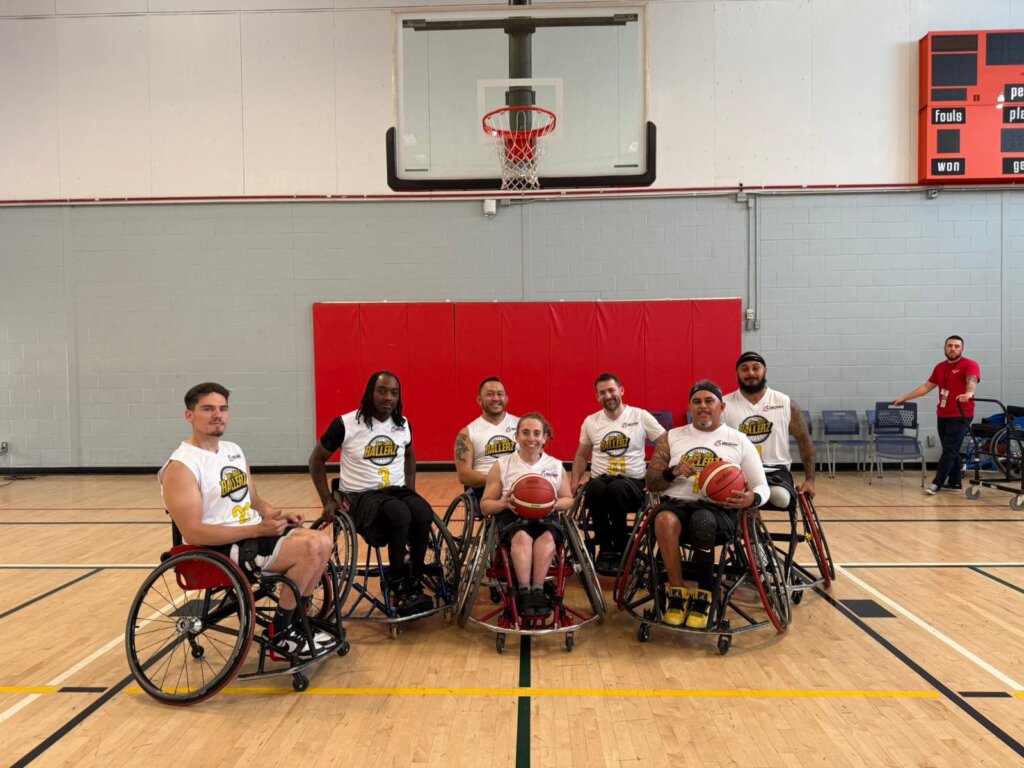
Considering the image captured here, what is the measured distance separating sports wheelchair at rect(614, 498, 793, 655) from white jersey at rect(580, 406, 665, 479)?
63 cm

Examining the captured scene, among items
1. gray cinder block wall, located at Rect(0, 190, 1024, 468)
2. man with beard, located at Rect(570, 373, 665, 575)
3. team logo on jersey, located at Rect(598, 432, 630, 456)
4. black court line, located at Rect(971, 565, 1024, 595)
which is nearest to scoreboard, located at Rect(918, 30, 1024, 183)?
gray cinder block wall, located at Rect(0, 190, 1024, 468)

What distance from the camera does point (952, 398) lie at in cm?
670

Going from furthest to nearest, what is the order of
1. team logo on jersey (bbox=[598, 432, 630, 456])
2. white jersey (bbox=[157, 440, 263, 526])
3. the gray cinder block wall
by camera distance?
1. the gray cinder block wall
2. team logo on jersey (bbox=[598, 432, 630, 456])
3. white jersey (bbox=[157, 440, 263, 526])

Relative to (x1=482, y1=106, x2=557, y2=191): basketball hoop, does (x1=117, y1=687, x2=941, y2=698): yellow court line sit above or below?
below

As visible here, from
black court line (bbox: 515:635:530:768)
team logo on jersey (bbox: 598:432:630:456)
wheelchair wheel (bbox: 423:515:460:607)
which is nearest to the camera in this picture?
black court line (bbox: 515:635:530:768)

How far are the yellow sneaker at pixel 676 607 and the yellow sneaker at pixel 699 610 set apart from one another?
0.10 feet

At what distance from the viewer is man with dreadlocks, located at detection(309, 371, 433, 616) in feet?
11.3

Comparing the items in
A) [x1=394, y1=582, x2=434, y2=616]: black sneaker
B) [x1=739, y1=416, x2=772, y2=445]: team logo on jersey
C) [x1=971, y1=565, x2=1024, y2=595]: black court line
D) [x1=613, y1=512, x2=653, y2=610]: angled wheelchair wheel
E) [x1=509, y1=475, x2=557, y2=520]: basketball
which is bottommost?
[x1=971, y1=565, x2=1024, y2=595]: black court line

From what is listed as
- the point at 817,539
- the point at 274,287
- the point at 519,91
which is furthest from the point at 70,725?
the point at 274,287

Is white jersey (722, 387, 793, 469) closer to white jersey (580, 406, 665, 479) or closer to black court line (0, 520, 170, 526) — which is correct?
white jersey (580, 406, 665, 479)

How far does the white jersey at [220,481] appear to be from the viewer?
9.20 ft

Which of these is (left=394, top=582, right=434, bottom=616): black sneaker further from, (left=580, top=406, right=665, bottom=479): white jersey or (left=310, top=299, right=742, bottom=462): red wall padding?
(left=310, top=299, right=742, bottom=462): red wall padding

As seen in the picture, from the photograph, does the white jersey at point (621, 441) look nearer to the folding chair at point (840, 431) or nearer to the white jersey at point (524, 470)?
the white jersey at point (524, 470)

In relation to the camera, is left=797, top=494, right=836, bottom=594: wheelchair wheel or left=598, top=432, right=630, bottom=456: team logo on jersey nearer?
left=797, top=494, right=836, bottom=594: wheelchair wheel
